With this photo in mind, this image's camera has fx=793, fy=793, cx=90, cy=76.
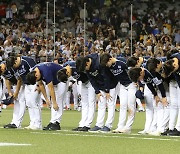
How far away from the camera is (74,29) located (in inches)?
1586

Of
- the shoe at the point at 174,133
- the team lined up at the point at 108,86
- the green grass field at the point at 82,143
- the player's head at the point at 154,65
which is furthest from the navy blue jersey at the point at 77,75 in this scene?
the shoe at the point at 174,133

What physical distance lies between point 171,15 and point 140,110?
15.8 meters

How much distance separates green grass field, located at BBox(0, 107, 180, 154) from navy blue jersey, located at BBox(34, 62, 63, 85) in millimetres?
1257

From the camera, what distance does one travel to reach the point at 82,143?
15.8m

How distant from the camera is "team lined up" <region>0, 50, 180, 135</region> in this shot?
58.0ft

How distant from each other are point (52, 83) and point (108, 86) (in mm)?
1374

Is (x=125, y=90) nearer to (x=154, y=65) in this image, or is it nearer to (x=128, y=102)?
(x=128, y=102)

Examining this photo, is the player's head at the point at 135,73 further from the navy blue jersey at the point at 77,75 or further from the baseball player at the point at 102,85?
the navy blue jersey at the point at 77,75

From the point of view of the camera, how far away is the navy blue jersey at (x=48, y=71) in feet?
62.7

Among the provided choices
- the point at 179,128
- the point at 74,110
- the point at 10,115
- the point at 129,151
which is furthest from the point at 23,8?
the point at 129,151

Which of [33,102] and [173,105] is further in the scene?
[33,102]

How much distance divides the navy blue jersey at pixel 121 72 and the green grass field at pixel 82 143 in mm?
1260

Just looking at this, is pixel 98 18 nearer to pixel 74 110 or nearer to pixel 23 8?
pixel 23 8

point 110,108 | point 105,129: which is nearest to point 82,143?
point 105,129
